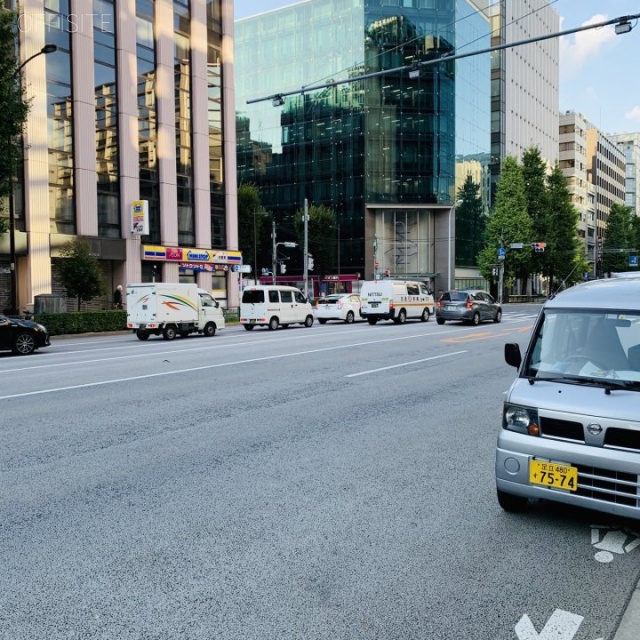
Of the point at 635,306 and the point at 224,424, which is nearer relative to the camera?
the point at 635,306

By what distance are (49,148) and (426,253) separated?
4703 cm

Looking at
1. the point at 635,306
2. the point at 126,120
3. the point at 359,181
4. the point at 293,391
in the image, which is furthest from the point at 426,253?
the point at 635,306

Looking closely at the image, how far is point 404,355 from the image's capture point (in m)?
15.8

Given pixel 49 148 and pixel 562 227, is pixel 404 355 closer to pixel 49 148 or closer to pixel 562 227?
pixel 49 148

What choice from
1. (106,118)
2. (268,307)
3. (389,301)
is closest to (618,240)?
(389,301)

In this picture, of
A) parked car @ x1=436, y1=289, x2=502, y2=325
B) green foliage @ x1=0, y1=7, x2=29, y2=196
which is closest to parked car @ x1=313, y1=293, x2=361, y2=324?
parked car @ x1=436, y1=289, x2=502, y2=325

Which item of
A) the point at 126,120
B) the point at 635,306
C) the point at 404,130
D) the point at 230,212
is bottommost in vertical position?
the point at 635,306

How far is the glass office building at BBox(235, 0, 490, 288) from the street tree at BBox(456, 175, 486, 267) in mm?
919

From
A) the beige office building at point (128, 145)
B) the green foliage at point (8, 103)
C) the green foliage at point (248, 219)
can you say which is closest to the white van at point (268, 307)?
the beige office building at point (128, 145)

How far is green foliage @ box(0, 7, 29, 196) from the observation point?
69.0 feet

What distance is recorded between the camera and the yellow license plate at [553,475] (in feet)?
14.0

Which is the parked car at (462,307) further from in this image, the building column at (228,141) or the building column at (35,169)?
the building column at (35,169)

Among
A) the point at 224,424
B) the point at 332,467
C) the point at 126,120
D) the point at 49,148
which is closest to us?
the point at 332,467

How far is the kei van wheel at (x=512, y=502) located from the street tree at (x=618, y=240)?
10392 cm
